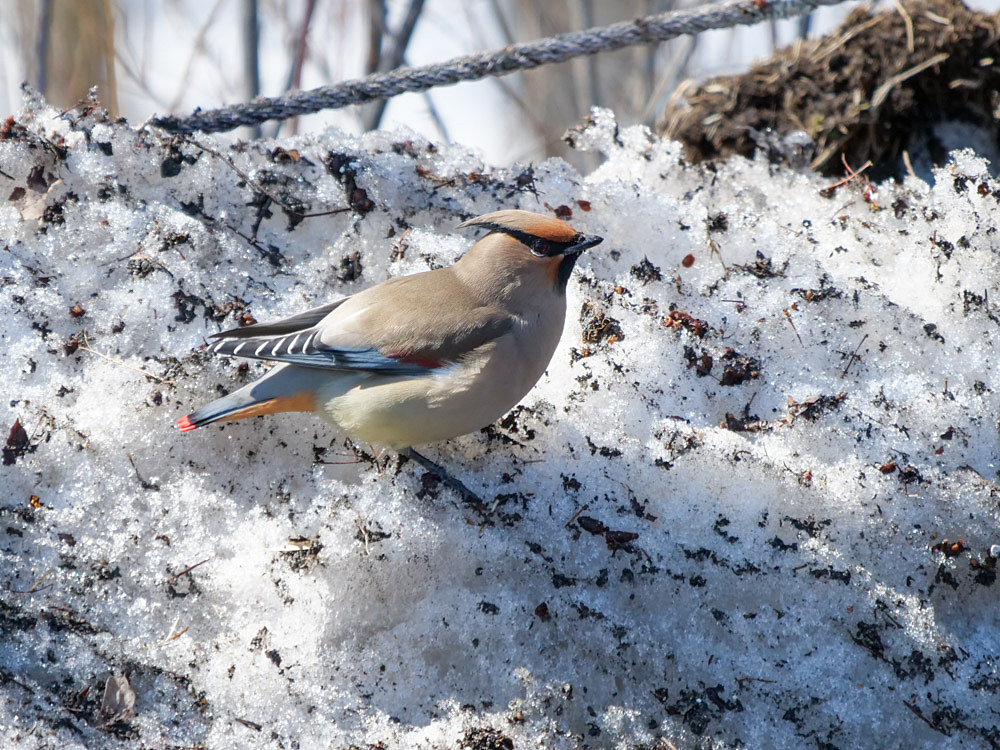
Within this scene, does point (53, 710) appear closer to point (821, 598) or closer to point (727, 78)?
point (821, 598)

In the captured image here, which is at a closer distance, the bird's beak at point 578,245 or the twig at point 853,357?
the bird's beak at point 578,245

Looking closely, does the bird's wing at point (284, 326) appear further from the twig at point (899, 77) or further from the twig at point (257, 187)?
the twig at point (899, 77)

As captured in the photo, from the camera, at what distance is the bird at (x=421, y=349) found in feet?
9.50

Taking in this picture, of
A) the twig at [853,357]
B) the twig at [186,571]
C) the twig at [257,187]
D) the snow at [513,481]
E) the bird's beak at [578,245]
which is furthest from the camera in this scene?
the twig at [257,187]

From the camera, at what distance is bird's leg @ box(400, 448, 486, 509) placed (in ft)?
9.93

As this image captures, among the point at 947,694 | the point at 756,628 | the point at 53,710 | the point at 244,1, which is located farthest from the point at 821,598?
the point at 244,1

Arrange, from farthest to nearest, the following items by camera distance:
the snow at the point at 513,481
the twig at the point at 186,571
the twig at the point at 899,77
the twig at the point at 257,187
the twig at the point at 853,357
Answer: the twig at the point at 899,77
the twig at the point at 257,187
the twig at the point at 853,357
the twig at the point at 186,571
the snow at the point at 513,481

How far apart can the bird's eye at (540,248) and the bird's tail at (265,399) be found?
2.84ft

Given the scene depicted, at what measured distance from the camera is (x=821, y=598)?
9.45 feet

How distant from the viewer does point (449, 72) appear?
3775 mm

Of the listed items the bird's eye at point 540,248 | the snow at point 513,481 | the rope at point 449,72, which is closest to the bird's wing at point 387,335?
the bird's eye at point 540,248

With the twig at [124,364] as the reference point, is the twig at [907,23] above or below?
above

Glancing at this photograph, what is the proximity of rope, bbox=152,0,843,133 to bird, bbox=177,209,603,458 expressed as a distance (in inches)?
37.7

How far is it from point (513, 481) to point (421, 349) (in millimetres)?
579
